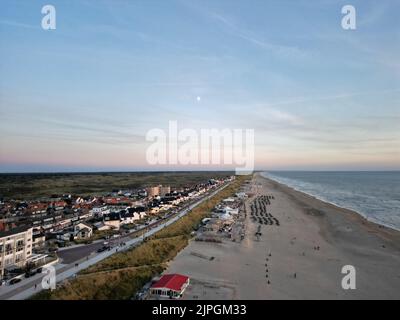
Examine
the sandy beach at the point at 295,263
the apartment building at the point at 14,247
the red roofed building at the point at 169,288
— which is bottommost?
the sandy beach at the point at 295,263

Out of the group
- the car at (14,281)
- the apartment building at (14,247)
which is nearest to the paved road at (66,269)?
the car at (14,281)

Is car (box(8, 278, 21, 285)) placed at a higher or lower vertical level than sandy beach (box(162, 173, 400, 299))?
higher

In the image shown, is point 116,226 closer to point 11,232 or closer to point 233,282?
point 11,232

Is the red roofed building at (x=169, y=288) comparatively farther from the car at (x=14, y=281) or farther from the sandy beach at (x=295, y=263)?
the car at (x=14, y=281)

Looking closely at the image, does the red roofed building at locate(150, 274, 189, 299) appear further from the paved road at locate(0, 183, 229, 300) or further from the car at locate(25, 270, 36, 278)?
the car at locate(25, 270, 36, 278)

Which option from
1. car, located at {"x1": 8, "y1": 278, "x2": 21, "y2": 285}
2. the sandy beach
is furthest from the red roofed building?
car, located at {"x1": 8, "y1": 278, "x2": 21, "y2": 285}
